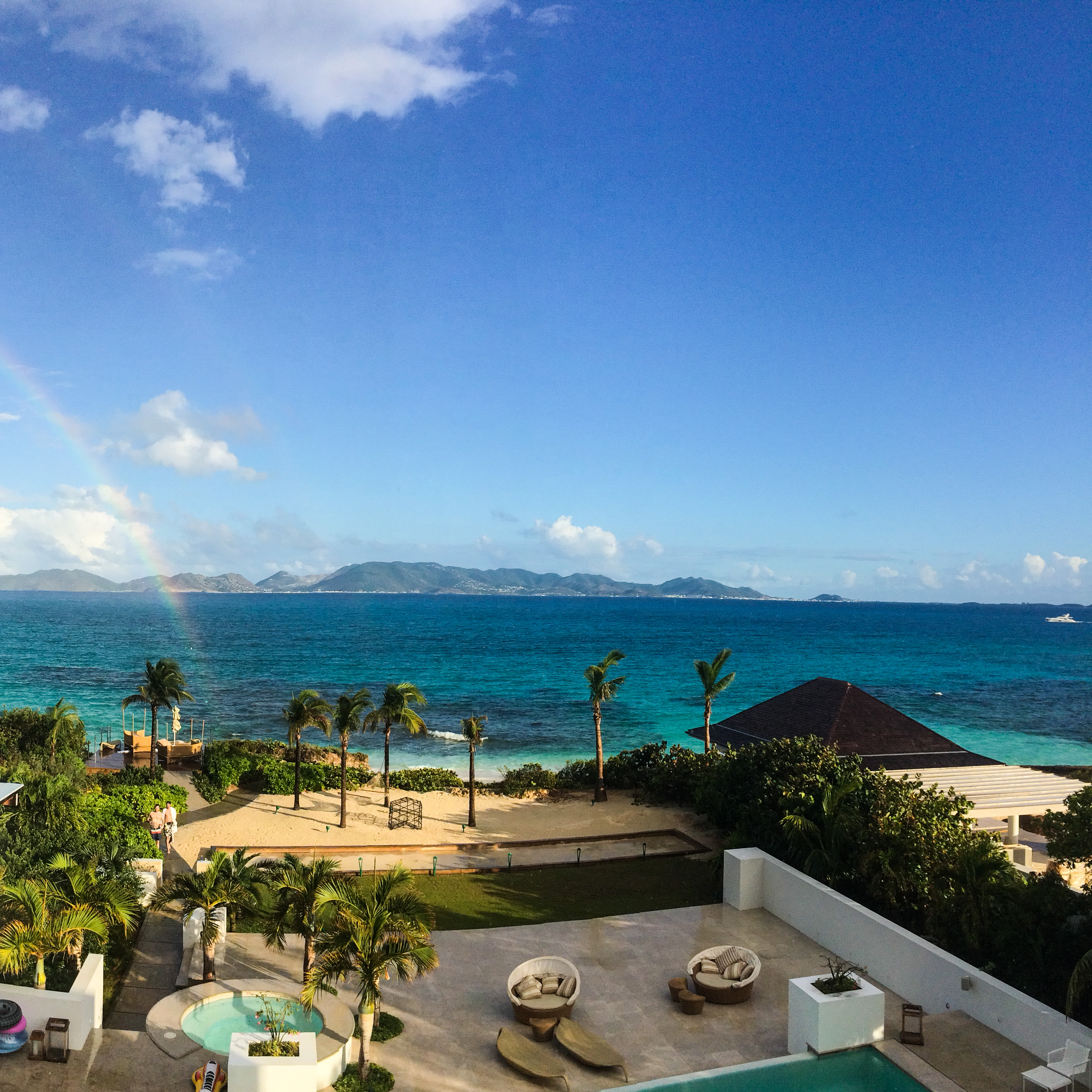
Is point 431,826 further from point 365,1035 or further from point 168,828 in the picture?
point 365,1035

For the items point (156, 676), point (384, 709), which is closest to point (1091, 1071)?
point (384, 709)

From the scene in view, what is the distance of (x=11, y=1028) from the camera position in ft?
32.6

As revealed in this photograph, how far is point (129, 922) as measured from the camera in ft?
39.1

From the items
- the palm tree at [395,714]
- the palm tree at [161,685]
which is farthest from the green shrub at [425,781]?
the palm tree at [161,685]

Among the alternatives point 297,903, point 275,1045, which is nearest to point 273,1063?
point 275,1045

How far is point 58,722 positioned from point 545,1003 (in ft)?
66.9

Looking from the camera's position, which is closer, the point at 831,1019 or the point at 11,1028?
the point at 11,1028

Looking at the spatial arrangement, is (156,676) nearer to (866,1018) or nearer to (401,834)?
(401,834)

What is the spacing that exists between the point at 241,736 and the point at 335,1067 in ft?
133

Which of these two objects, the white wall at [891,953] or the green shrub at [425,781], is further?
the green shrub at [425,781]

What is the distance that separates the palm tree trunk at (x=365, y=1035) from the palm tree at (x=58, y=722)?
18837 millimetres

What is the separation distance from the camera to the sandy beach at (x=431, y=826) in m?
20.2

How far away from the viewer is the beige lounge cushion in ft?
37.1

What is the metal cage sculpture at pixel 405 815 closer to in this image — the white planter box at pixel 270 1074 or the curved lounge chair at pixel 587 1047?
the curved lounge chair at pixel 587 1047
